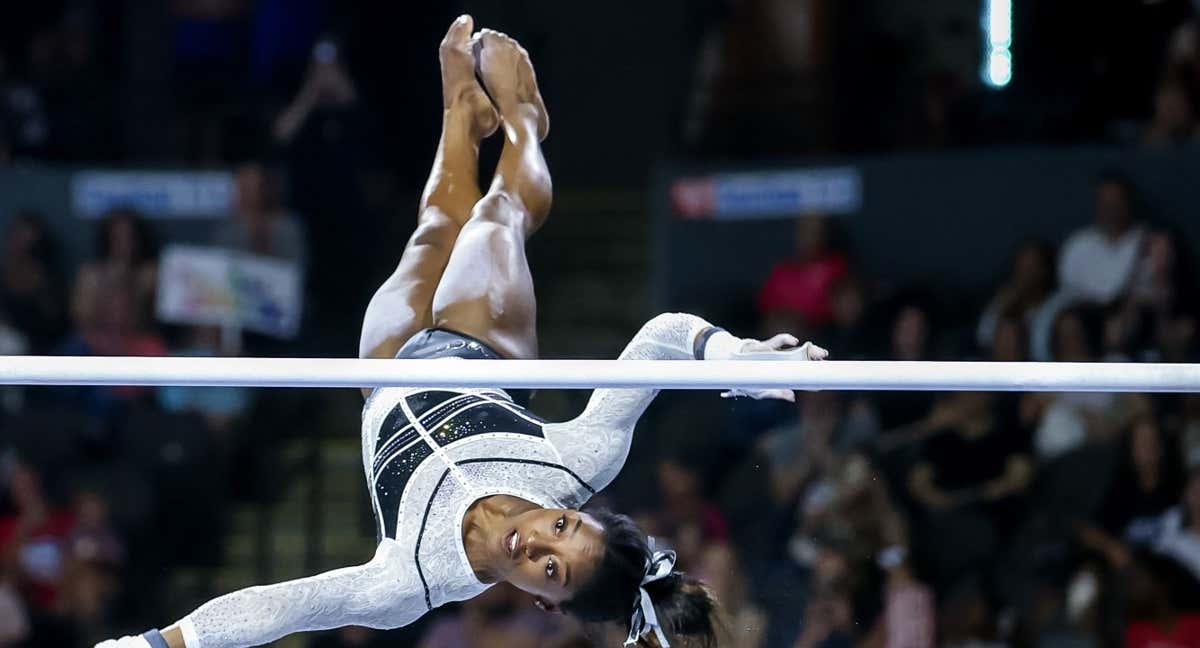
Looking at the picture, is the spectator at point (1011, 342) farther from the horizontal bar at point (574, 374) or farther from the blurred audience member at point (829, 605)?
the horizontal bar at point (574, 374)

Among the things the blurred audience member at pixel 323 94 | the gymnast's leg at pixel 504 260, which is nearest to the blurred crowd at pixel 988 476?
the gymnast's leg at pixel 504 260

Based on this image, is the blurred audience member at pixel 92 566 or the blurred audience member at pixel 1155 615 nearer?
the blurred audience member at pixel 1155 615

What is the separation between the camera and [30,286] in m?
7.07

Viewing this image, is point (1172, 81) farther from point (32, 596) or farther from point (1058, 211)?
point (32, 596)

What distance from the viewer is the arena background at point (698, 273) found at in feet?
18.1

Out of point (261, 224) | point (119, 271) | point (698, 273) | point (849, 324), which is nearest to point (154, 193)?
point (119, 271)

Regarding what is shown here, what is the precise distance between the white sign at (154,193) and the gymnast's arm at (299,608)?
12.7ft

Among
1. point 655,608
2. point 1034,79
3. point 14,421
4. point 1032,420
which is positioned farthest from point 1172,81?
point 14,421

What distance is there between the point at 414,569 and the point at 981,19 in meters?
4.29

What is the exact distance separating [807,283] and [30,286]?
326 centimetres

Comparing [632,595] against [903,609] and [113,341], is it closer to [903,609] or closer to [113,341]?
[903,609]

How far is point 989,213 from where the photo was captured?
6434mm

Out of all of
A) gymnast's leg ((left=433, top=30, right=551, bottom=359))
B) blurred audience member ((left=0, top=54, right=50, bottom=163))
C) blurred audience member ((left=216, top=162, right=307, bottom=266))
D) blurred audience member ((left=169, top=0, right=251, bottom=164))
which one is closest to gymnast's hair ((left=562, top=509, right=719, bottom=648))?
gymnast's leg ((left=433, top=30, right=551, bottom=359))

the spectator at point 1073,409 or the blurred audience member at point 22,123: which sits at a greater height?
the blurred audience member at point 22,123
